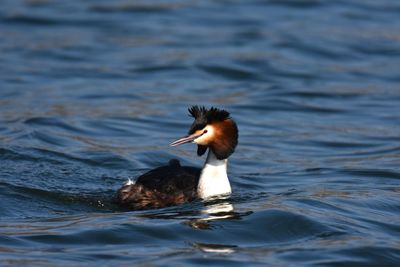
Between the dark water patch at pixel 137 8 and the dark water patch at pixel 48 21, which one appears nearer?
the dark water patch at pixel 48 21

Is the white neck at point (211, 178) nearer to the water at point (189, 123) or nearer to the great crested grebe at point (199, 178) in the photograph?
the great crested grebe at point (199, 178)

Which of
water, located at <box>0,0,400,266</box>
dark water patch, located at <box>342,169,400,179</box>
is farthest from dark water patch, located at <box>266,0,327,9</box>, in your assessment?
dark water patch, located at <box>342,169,400,179</box>

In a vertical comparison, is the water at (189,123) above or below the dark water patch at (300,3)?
below

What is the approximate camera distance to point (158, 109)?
16.9m

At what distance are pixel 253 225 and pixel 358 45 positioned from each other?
12.7 m

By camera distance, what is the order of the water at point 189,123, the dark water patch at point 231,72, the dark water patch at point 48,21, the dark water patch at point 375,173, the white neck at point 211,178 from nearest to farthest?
the water at point 189,123
the white neck at point 211,178
the dark water patch at point 375,173
the dark water patch at point 231,72
the dark water patch at point 48,21

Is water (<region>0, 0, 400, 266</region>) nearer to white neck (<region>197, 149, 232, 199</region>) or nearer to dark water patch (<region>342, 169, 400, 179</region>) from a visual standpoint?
dark water patch (<region>342, 169, 400, 179</region>)

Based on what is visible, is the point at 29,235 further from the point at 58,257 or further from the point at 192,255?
the point at 192,255

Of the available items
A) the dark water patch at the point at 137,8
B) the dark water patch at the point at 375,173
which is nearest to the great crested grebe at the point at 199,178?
the dark water patch at the point at 375,173

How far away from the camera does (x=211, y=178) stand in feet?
34.7

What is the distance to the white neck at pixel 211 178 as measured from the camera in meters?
10.6

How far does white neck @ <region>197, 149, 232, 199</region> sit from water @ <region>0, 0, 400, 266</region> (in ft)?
0.48

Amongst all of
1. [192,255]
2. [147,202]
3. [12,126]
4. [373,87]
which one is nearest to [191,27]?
[373,87]

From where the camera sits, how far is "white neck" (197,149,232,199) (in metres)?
10.6
